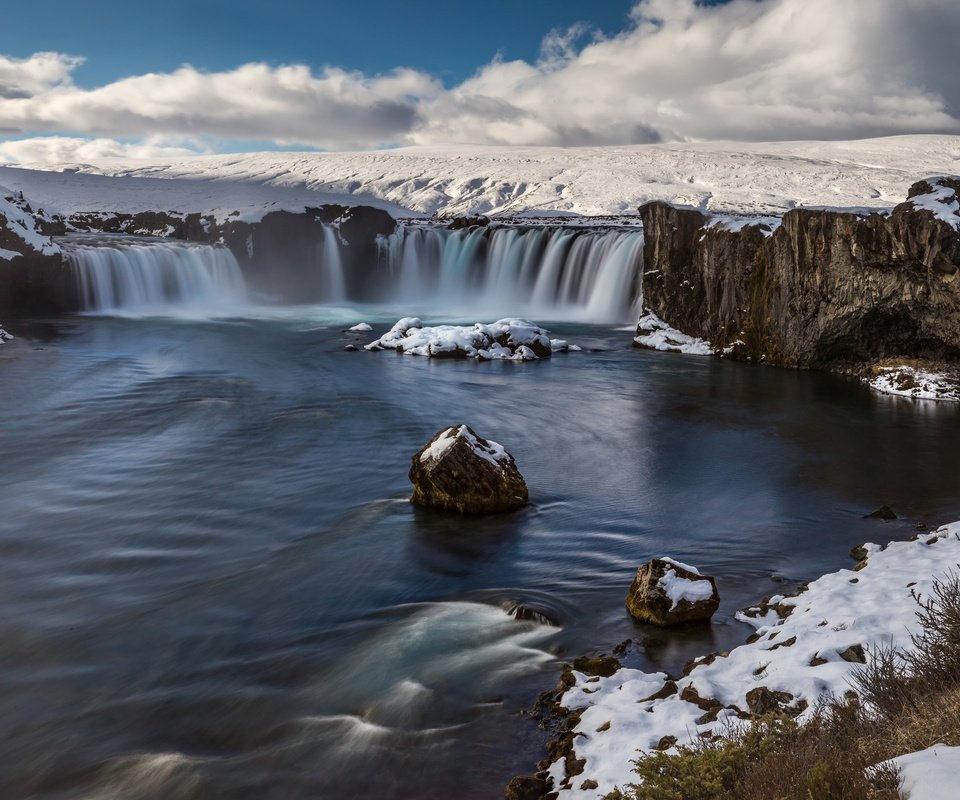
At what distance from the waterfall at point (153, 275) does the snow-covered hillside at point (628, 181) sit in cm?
6727

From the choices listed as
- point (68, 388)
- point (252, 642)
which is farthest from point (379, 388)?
point (252, 642)

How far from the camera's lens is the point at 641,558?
1141 cm

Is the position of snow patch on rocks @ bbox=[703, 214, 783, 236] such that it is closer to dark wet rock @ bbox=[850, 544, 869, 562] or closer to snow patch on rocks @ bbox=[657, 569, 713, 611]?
dark wet rock @ bbox=[850, 544, 869, 562]

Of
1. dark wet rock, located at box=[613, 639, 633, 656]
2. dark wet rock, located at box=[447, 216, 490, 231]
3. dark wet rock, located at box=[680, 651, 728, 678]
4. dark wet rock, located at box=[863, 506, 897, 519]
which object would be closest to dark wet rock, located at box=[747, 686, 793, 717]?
dark wet rock, located at box=[680, 651, 728, 678]

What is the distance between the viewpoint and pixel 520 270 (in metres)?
47.2

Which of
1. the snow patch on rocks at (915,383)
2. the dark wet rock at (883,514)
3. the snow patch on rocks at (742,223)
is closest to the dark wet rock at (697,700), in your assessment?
the dark wet rock at (883,514)

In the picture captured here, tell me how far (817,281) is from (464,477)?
60.4 feet

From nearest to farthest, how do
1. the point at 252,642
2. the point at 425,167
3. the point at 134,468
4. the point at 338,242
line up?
the point at 252,642 → the point at 134,468 → the point at 338,242 → the point at 425,167

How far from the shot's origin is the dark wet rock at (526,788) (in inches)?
237

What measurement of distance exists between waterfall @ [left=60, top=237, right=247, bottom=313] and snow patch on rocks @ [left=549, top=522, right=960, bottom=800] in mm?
40111

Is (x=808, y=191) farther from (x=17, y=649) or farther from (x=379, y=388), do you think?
(x=17, y=649)

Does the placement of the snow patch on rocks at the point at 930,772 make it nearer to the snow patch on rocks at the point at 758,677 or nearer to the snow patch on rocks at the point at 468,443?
the snow patch on rocks at the point at 758,677

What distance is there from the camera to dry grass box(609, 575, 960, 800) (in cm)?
389

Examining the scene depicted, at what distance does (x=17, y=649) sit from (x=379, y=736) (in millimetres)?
4590
